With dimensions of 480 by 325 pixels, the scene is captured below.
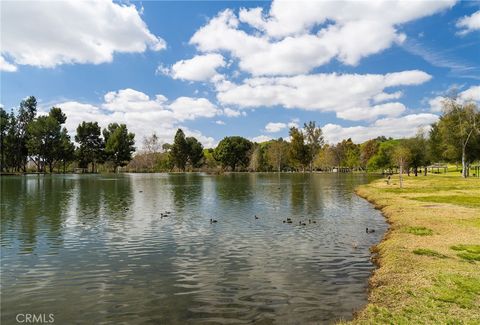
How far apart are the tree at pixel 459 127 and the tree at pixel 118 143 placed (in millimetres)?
153859

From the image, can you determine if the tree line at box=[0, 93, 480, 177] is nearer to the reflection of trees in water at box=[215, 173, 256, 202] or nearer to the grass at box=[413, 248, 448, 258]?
the reflection of trees in water at box=[215, 173, 256, 202]

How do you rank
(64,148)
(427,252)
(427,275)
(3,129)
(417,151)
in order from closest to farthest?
1. (427,275)
2. (427,252)
3. (417,151)
4. (3,129)
5. (64,148)

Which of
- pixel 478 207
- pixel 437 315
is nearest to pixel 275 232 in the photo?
pixel 437 315

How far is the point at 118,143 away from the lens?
184 m

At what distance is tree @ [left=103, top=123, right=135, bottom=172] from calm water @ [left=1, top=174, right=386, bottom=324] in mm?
157526

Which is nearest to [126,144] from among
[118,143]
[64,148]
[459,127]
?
[118,143]

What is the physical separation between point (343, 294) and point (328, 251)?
7.17 metres

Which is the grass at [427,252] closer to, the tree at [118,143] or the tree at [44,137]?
the tree at [44,137]

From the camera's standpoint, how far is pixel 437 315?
1060cm

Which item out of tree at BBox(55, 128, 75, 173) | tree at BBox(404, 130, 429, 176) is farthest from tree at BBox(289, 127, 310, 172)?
tree at BBox(55, 128, 75, 173)

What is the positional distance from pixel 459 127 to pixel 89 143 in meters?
167

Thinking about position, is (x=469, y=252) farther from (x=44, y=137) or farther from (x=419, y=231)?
(x=44, y=137)

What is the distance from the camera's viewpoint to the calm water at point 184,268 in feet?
41.4

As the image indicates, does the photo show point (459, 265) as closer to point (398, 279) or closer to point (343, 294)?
point (398, 279)
